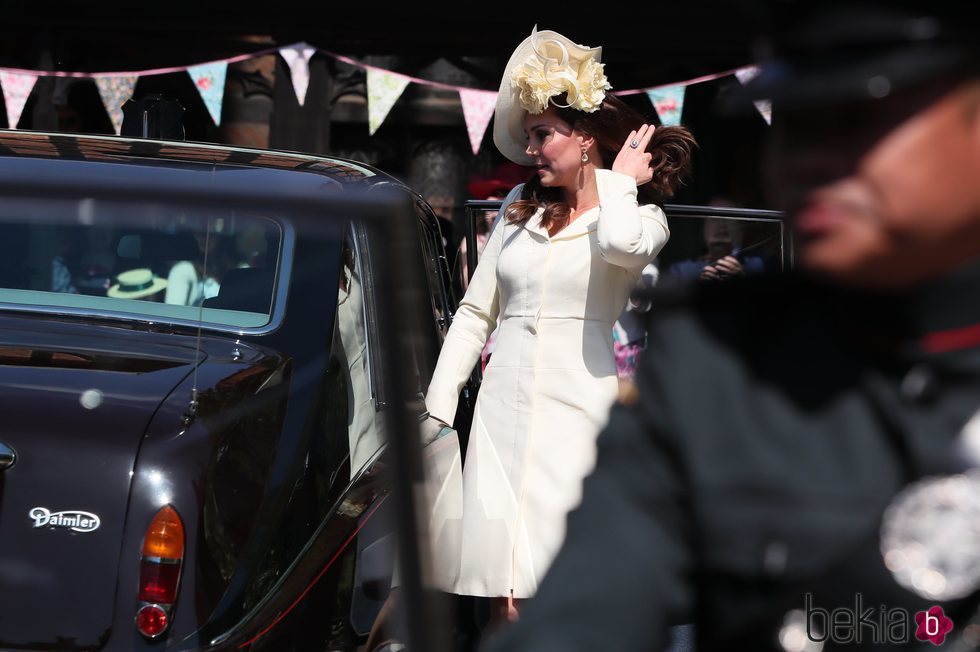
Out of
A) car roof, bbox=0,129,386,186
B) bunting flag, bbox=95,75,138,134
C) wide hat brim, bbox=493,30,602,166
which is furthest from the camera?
bunting flag, bbox=95,75,138,134

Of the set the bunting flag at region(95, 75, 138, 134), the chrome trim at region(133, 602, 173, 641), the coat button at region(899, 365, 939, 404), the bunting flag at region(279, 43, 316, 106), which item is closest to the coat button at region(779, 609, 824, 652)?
the coat button at region(899, 365, 939, 404)

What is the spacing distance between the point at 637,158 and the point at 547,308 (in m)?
0.49

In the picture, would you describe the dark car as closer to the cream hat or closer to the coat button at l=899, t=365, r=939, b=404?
the cream hat

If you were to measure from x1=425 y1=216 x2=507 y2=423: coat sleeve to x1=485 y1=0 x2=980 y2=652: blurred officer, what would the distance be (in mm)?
2196

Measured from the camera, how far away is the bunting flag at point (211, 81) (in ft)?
25.1

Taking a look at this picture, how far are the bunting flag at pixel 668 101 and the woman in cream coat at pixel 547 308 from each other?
416 cm

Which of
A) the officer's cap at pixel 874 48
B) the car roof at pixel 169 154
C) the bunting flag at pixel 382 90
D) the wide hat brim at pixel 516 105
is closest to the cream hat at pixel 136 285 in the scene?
the car roof at pixel 169 154

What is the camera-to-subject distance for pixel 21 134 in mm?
3174

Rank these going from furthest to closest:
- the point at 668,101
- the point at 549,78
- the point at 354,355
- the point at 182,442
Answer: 1. the point at 668,101
2. the point at 549,78
3. the point at 354,355
4. the point at 182,442

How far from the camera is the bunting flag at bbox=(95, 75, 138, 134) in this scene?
24.6 ft

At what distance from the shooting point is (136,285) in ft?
8.81

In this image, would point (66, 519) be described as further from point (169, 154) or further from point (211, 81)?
point (211, 81)

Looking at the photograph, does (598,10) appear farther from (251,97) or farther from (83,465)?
(83,465)

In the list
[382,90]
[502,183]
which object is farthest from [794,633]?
[382,90]
